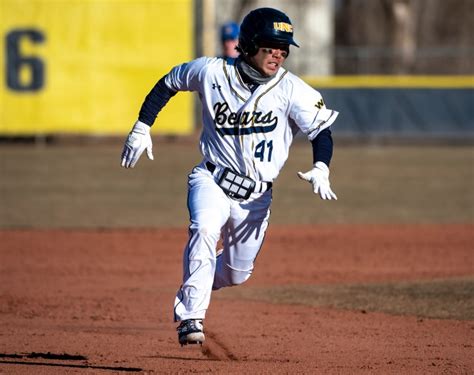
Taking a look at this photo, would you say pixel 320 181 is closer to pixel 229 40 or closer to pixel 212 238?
pixel 212 238

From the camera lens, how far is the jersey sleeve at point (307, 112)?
5.93 m

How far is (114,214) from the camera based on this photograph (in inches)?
549

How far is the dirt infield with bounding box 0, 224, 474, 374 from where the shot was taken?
6.01m

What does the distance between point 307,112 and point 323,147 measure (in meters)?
0.22

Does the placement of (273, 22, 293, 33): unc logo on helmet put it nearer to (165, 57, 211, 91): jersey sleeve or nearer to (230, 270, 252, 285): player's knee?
(165, 57, 211, 91): jersey sleeve

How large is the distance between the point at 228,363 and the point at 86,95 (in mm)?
16376

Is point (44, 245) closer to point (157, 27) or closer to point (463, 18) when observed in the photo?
point (157, 27)

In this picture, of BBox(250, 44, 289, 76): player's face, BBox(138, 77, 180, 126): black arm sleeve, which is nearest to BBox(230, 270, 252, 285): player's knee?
BBox(138, 77, 180, 126): black arm sleeve

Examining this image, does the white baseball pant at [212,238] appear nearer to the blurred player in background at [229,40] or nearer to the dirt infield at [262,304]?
the dirt infield at [262,304]

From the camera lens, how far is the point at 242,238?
20.2ft

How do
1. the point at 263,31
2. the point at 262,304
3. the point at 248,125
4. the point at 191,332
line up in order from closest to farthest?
1. the point at 191,332
2. the point at 263,31
3. the point at 248,125
4. the point at 262,304

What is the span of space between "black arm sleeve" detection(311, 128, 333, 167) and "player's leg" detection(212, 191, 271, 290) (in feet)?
1.25

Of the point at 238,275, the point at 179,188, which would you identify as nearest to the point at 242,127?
the point at 238,275

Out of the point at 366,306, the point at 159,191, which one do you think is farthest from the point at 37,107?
the point at 366,306
